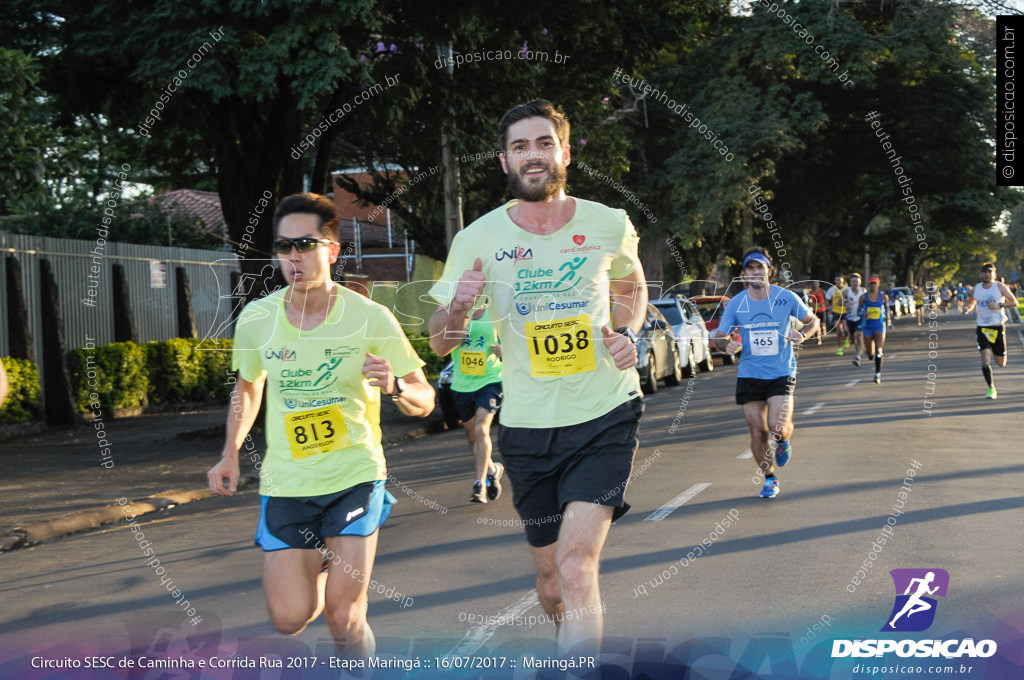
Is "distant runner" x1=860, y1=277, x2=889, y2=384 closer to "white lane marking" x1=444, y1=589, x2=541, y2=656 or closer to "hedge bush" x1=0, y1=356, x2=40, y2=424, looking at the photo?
"hedge bush" x1=0, y1=356, x2=40, y2=424

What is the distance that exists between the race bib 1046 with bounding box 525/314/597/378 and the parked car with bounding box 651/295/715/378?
660 inches

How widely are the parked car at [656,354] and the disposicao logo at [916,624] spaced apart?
39.5 ft

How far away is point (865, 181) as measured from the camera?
135ft

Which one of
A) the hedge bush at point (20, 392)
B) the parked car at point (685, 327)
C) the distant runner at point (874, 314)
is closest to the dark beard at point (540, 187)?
the hedge bush at point (20, 392)

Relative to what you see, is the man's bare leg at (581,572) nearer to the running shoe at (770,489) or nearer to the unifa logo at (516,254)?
the unifa logo at (516,254)

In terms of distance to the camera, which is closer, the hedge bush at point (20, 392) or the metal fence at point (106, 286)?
the hedge bush at point (20, 392)

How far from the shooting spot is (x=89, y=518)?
917 centimetres

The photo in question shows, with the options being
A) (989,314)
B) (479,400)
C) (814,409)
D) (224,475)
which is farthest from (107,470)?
(989,314)

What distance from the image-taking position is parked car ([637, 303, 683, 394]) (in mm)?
18922

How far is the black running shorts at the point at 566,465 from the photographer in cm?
412

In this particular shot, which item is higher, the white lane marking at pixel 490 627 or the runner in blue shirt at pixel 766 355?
the runner in blue shirt at pixel 766 355

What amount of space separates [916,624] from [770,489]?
3659 mm

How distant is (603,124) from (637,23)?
10.3 ft

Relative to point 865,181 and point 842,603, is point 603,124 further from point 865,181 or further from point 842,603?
point 865,181
